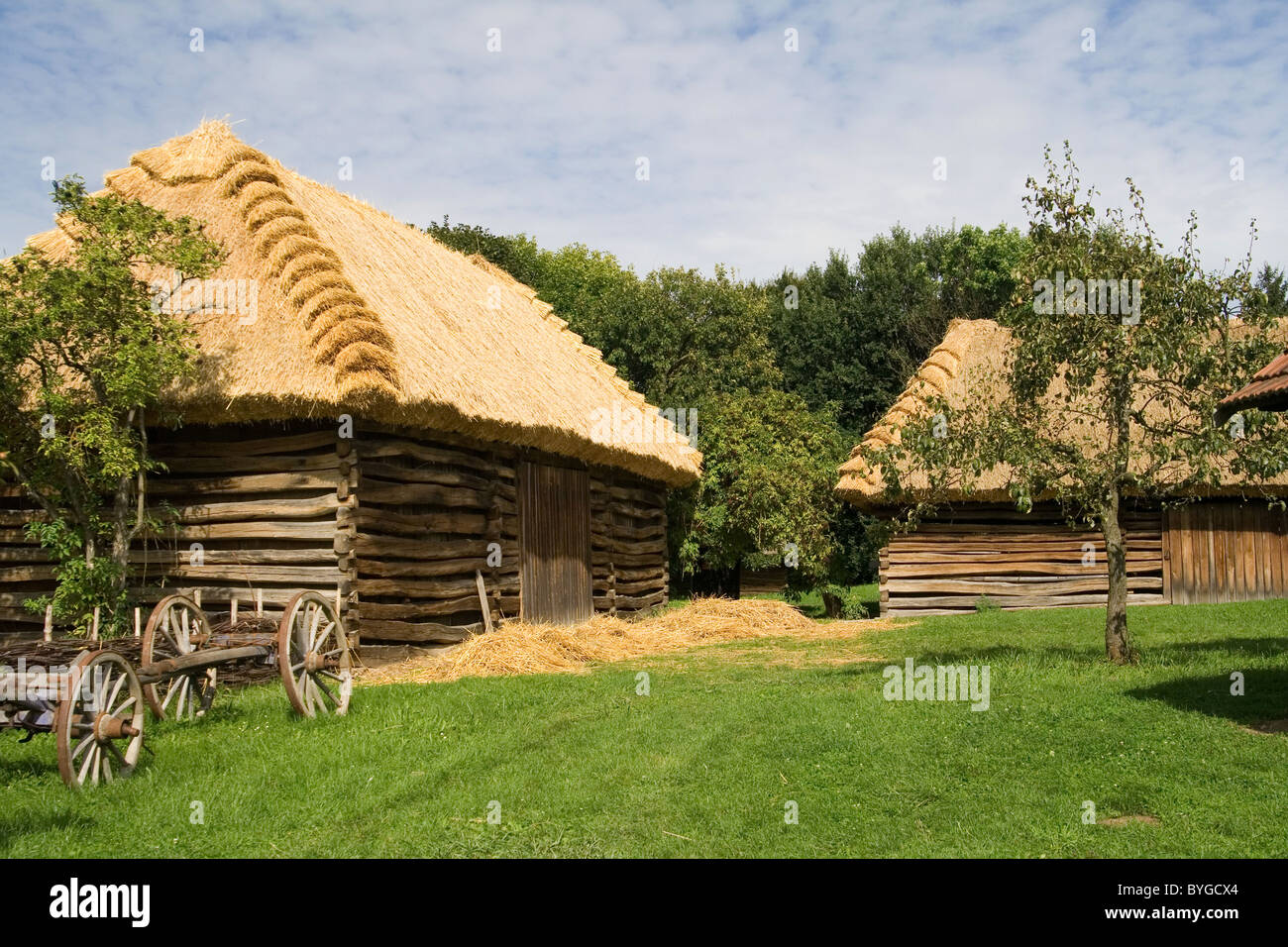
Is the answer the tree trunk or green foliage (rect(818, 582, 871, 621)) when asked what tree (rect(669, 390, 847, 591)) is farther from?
the tree trunk

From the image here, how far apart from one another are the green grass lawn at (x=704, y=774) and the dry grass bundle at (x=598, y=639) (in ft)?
4.28

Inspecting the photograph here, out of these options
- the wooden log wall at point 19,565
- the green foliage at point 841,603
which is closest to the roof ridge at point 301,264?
the wooden log wall at point 19,565

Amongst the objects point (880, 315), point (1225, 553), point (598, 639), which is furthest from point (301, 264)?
point (880, 315)

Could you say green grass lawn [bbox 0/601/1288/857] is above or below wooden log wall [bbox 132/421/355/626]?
Answer: below

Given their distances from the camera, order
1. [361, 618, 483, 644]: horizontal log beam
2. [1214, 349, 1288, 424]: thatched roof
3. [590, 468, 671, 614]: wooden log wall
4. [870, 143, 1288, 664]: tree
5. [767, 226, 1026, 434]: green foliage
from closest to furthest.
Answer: [1214, 349, 1288, 424]: thatched roof → [870, 143, 1288, 664]: tree → [361, 618, 483, 644]: horizontal log beam → [590, 468, 671, 614]: wooden log wall → [767, 226, 1026, 434]: green foliage

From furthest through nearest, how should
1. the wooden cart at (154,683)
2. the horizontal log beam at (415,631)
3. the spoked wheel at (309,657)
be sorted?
the horizontal log beam at (415,631) < the spoked wheel at (309,657) < the wooden cart at (154,683)

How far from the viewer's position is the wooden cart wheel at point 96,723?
6.22 metres

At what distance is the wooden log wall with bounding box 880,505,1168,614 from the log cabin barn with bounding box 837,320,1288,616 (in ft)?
0.06

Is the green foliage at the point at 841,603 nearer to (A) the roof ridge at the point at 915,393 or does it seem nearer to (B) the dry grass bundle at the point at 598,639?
(A) the roof ridge at the point at 915,393

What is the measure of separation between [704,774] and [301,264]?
7474 millimetres

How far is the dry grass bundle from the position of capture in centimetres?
1157

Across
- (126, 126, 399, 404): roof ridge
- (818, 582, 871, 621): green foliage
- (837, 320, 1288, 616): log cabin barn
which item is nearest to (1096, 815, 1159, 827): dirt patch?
(126, 126, 399, 404): roof ridge

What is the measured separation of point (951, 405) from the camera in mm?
17281

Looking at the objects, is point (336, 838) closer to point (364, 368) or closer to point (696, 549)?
point (364, 368)
